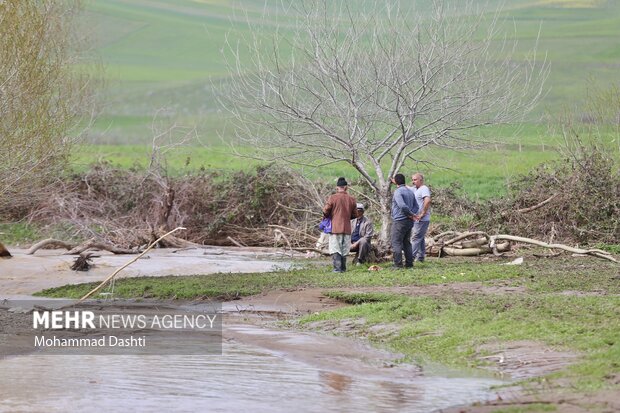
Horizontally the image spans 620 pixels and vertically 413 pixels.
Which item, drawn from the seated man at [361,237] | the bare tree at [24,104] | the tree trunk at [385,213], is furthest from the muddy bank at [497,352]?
the tree trunk at [385,213]

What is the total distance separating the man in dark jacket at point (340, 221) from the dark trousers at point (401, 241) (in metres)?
0.81

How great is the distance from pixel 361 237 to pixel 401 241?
1.41m

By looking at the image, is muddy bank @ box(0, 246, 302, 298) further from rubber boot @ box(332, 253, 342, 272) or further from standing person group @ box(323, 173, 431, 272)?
standing person group @ box(323, 173, 431, 272)

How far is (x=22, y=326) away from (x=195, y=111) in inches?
3119

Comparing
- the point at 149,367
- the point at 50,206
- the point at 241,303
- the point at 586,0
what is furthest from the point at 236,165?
the point at 586,0

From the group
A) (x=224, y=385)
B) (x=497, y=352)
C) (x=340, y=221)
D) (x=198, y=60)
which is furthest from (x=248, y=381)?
(x=198, y=60)

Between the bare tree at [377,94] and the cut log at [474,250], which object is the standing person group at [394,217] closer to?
the bare tree at [377,94]

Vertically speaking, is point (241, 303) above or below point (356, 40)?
below

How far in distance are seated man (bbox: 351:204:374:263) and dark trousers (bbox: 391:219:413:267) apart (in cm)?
112

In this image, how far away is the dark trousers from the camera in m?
19.4

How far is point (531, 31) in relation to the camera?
113 m

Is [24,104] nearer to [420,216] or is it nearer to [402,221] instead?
[402,221]

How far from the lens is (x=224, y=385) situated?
1105 cm

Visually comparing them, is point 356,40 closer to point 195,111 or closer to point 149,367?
point 149,367
